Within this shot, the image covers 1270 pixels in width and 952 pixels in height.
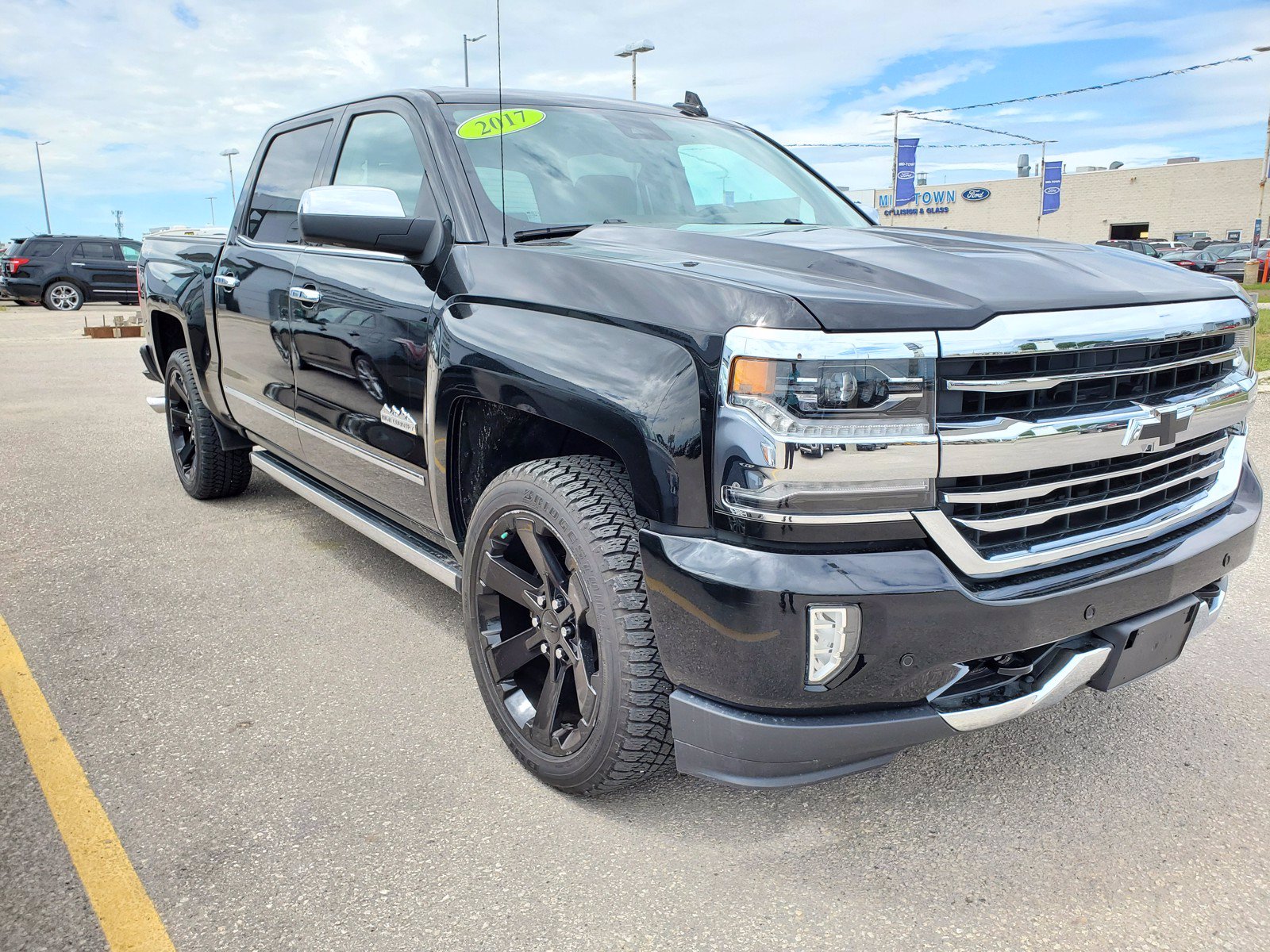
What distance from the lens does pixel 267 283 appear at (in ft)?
12.8

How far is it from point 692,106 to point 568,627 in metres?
2.52

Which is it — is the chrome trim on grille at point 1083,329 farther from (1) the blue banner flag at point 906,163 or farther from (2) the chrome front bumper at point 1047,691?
(1) the blue banner flag at point 906,163

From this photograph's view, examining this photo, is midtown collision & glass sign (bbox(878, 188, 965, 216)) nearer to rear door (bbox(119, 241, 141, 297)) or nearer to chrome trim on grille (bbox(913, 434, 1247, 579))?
rear door (bbox(119, 241, 141, 297))

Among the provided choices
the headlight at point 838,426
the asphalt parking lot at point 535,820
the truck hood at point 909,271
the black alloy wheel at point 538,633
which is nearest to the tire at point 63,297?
the asphalt parking lot at point 535,820

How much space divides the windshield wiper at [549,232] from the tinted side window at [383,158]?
Result: 484 millimetres

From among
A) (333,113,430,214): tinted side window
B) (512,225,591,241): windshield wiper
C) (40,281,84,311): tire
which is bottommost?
(40,281,84,311): tire

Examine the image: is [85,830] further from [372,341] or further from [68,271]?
[68,271]

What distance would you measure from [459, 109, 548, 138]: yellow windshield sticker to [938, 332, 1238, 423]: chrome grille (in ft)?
5.74

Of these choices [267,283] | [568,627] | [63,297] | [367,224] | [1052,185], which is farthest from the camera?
[1052,185]

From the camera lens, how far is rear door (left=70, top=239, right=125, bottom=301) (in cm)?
2348

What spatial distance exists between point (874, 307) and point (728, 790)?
1359mm

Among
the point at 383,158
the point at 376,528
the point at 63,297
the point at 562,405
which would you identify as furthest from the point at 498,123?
the point at 63,297

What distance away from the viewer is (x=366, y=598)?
3.97 metres

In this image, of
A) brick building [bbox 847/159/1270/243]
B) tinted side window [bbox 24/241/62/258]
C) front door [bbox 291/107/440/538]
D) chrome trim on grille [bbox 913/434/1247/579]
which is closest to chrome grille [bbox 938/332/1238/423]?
chrome trim on grille [bbox 913/434/1247/579]
